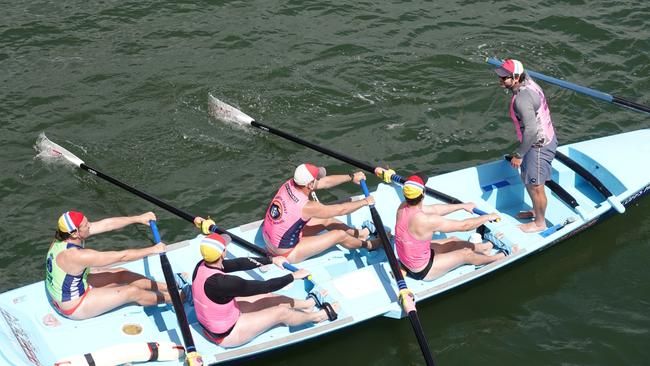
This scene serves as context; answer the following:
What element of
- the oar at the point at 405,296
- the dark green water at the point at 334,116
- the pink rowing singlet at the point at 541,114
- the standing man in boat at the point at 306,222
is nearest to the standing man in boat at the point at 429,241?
the oar at the point at 405,296

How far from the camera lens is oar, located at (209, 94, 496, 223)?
40.5 ft

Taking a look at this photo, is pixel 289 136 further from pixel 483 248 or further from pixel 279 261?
pixel 483 248

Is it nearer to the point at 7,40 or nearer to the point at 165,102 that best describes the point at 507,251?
the point at 165,102

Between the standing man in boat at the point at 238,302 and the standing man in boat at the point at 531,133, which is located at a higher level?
the standing man in boat at the point at 531,133

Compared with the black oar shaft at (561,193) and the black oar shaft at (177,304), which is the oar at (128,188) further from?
the black oar shaft at (561,193)

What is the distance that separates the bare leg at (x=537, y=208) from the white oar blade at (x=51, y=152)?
7.63 meters

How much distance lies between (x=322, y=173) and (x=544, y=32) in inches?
362

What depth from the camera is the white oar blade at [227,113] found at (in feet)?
49.8

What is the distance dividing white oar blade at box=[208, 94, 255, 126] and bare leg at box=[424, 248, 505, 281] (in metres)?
5.11

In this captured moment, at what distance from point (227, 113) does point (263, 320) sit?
6230 millimetres

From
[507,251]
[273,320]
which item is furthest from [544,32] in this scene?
[273,320]

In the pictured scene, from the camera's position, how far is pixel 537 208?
12.5 metres

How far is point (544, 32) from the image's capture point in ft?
61.3

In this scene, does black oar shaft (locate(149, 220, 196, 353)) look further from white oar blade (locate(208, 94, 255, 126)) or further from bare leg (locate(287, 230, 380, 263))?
white oar blade (locate(208, 94, 255, 126))
